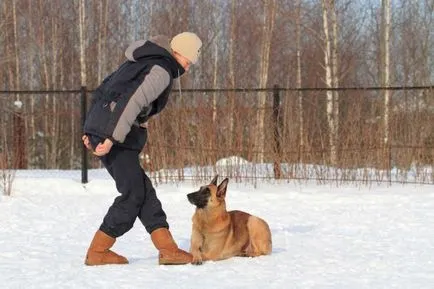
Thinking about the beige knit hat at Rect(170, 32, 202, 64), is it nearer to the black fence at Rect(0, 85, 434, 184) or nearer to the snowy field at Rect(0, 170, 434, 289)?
the snowy field at Rect(0, 170, 434, 289)

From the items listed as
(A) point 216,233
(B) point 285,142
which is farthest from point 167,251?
(B) point 285,142

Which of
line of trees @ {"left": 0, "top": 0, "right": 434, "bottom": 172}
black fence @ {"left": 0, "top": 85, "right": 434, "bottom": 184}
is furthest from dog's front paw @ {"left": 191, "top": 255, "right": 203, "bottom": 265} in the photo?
line of trees @ {"left": 0, "top": 0, "right": 434, "bottom": 172}

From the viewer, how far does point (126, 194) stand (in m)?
4.36

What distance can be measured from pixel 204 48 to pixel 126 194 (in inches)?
868

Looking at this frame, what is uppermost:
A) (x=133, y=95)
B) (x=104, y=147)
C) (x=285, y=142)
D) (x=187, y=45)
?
(x=187, y=45)

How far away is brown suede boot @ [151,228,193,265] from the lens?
4.41m

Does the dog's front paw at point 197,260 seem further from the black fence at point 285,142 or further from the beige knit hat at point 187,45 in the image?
the black fence at point 285,142

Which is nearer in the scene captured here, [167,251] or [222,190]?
[167,251]

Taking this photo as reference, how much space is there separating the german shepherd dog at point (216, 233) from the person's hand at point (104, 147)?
0.80 meters

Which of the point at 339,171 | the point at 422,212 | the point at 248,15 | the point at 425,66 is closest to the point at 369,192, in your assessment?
the point at 339,171

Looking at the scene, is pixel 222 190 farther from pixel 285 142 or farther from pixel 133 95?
pixel 285 142

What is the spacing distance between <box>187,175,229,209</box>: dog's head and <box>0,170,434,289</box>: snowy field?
17.5 inches

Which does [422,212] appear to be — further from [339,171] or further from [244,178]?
[244,178]

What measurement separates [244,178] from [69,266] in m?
5.75
